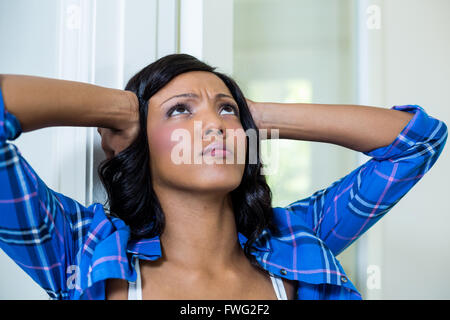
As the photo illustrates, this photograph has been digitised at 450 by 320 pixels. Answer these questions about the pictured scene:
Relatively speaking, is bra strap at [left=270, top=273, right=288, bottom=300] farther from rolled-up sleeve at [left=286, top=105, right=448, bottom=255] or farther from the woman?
rolled-up sleeve at [left=286, top=105, right=448, bottom=255]

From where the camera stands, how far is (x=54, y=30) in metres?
1.15

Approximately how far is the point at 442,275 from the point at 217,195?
3.19 feet

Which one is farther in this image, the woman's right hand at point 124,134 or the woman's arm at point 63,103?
the woman's right hand at point 124,134

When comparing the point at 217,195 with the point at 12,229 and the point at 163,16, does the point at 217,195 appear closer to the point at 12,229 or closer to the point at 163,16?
the point at 12,229

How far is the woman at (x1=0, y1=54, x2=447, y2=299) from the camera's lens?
0.85 meters

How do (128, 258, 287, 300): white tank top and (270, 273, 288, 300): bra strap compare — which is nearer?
(128, 258, 287, 300): white tank top

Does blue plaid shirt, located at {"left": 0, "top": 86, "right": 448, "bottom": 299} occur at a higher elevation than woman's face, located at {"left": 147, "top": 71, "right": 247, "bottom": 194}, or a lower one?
lower

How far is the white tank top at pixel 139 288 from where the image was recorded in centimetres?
92

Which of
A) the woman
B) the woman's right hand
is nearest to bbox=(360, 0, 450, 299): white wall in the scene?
the woman

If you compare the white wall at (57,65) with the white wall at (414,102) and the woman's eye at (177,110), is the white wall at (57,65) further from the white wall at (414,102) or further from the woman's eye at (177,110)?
the white wall at (414,102)

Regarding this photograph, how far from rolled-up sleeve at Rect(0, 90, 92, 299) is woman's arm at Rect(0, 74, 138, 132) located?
33 millimetres

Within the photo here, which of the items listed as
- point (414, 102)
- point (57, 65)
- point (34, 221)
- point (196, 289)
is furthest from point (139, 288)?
point (414, 102)

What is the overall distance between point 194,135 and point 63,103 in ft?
0.90

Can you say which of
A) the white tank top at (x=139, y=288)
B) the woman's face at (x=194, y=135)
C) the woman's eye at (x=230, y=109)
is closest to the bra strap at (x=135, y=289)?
the white tank top at (x=139, y=288)
